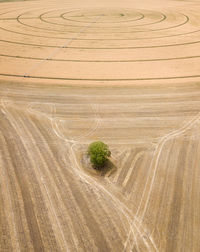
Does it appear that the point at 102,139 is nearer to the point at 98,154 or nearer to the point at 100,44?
the point at 98,154

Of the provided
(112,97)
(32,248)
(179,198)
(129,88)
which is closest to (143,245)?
(179,198)

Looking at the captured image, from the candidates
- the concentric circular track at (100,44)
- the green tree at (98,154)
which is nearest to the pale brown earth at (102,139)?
the concentric circular track at (100,44)

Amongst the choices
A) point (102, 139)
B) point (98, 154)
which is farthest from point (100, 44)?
point (98, 154)

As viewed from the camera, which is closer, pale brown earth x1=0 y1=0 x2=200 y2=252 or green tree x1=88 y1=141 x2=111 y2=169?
pale brown earth x1=0 y1=0 x2=200 y2=252

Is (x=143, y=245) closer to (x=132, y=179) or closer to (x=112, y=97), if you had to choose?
(x=132, y=179)

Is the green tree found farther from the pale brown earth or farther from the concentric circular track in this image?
the concentric circular track

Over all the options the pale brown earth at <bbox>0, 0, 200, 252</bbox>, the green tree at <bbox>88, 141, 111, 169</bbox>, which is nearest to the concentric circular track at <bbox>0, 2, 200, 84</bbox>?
the pale brown earth at <bbox>0, 0, 200, 252</bbox>
